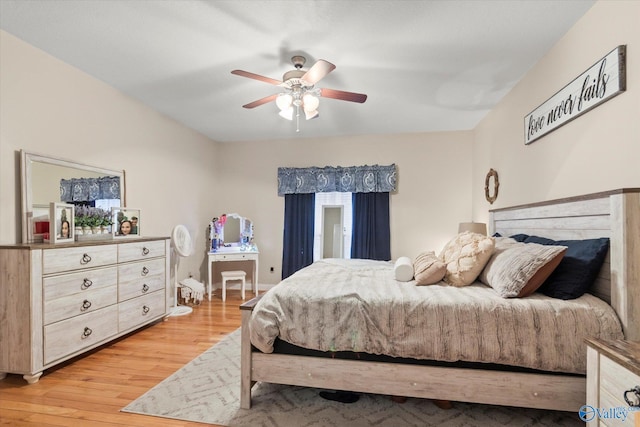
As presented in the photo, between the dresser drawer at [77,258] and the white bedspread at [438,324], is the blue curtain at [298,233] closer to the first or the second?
the dresser drawer at [77,258]

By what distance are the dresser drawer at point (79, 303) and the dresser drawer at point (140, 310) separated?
17cm

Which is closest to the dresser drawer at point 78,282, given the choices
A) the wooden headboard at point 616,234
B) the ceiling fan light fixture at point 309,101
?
the ceiling fan light fixture at point 309,101

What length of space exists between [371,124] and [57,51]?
3455 mm

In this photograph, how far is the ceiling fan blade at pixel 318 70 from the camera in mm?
2162

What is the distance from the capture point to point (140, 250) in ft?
10.4

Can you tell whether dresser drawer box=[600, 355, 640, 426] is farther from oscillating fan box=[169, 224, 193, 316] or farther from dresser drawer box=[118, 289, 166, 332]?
oscillating fan box=[169, 224, 193, 316]

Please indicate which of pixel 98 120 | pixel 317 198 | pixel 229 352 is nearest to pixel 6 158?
pixel 98 120

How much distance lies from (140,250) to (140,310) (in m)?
0.60

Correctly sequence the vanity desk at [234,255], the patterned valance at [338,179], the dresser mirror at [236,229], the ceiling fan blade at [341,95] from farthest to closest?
1. the dresser mirror at [236,229]
2. the patterned valance at [338,179]
3. the vanity desk at [234,255]
4. the ceiling fan blade at [341,95]

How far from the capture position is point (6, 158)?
2.36 metres

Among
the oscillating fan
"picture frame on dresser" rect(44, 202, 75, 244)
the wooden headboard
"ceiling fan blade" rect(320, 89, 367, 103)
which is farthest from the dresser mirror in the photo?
the wooden headboard

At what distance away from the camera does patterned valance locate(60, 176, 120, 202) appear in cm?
280

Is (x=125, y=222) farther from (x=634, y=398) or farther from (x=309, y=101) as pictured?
(x=634, y=398)

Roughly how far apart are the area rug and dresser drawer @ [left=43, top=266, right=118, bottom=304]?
3.40 ft
